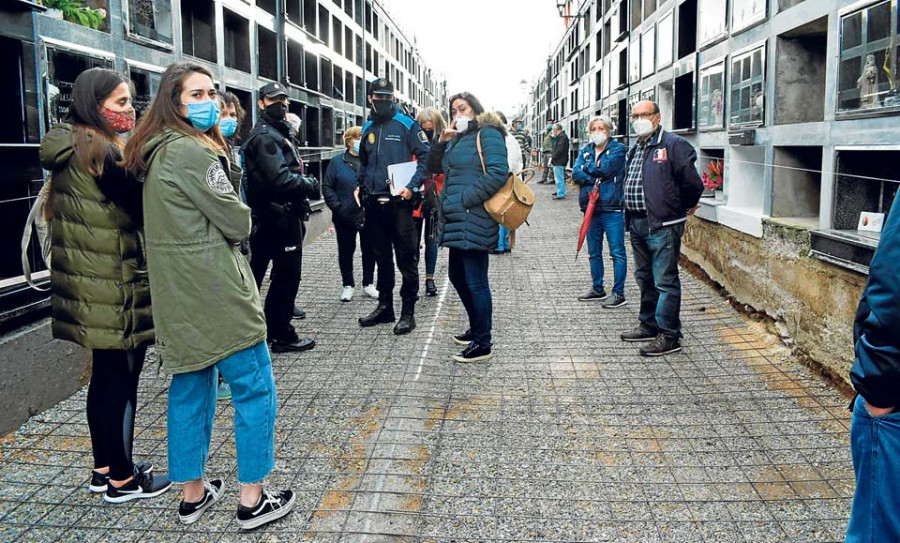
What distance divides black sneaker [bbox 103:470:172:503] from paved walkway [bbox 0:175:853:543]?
0.18 ft

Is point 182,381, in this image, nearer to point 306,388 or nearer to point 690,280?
point 306,388

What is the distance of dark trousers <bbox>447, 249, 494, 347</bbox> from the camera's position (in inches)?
221

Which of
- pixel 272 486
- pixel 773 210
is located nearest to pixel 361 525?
pixel 272 486

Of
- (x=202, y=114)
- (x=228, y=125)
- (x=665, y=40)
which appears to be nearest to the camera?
(x=202, y=114)

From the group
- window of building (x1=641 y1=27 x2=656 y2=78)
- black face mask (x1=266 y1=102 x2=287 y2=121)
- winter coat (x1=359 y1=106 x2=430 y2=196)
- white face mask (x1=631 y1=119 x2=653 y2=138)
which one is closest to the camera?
black face mask (x1=266 y1=102 x2=287 y2=121)

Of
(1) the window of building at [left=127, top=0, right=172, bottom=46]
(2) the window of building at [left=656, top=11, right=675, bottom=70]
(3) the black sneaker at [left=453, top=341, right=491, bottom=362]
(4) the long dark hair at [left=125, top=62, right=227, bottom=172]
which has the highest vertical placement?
(2) the window of building at [left=656, top=11, right=675, bottom=70]

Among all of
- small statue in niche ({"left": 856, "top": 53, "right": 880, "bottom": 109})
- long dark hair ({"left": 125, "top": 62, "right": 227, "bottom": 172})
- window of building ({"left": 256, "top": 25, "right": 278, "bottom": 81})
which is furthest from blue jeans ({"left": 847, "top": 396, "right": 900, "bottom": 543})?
window of building ({"left": 256, "top": 25, "right": 278, "bottom": 81})

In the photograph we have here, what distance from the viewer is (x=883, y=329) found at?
189 cm

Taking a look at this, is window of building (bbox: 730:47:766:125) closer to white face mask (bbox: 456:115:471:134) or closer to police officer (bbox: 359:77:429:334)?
white face mask (bbox: 456:115:471:134)

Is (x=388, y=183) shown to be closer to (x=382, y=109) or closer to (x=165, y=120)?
(x=382, y=109)

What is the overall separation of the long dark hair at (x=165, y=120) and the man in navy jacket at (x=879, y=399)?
8.29 ft

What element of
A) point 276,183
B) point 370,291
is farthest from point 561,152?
point 276,183

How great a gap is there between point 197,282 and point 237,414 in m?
0.62

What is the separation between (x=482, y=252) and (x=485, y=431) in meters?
1.69
